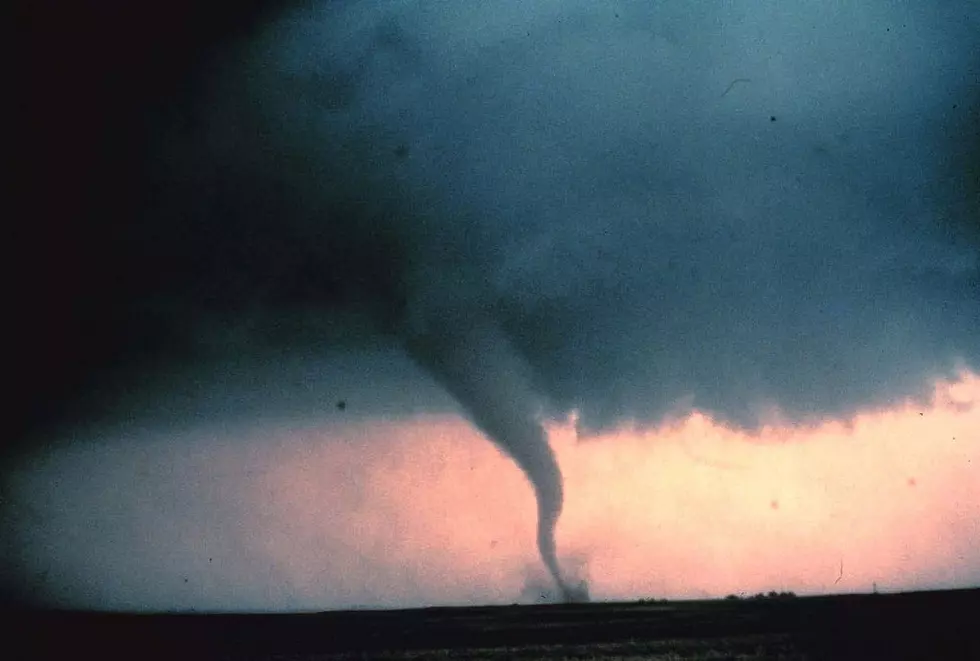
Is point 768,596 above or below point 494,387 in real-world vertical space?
below

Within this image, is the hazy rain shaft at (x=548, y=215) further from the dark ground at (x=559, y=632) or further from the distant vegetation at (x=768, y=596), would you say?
the distant vegetation at (x=768, y=596)

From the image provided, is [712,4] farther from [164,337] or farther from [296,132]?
[164,337]

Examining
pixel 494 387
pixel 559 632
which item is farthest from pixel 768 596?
pixel 494 387

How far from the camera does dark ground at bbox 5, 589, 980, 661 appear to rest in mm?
2537

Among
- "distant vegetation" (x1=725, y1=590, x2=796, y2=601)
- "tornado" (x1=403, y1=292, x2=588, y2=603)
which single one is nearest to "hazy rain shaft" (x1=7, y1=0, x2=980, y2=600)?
"tornado" (x1=403, y1=292, x2=588, y2=603)

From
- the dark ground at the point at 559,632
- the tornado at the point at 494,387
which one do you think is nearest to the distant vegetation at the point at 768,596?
the dark ground at the point at 559,632

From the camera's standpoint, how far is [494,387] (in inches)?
120

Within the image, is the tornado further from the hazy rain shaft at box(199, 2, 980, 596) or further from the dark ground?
the dark ground

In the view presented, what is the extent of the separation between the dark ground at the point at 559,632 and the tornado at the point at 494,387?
1.06ft

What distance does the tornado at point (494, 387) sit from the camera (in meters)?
2.94

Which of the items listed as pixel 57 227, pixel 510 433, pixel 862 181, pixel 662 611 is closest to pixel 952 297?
pixel 862 181

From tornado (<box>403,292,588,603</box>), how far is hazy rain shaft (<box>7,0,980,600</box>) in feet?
0.04

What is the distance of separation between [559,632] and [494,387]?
1.23m

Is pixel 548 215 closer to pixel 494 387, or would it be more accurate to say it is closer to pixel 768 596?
pixel 494 387
